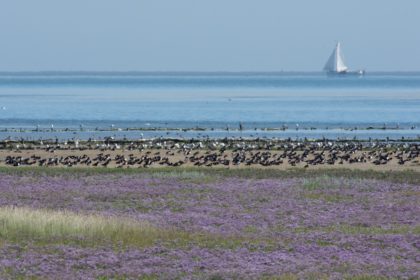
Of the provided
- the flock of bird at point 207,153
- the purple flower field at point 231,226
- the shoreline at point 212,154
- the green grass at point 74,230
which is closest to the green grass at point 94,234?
the green grass at point 74,230

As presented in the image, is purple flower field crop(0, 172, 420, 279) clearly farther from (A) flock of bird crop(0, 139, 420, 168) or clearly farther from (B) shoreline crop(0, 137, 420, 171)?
(A) flock of bird crop(0, 139, 420, 168)

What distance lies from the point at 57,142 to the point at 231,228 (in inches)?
1539

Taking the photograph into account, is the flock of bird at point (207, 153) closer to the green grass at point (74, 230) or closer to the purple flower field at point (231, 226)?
the purple flower field at point (231, 226)

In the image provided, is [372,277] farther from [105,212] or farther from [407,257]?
[105,212]

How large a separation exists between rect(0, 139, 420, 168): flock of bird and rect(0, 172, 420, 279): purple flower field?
8447mm

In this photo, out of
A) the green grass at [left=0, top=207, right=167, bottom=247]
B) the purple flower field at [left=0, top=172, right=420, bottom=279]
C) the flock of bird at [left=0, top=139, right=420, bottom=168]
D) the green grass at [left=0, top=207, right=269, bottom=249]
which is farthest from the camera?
the flock of bird at [left=0, top=139, right=420, bottom=168]

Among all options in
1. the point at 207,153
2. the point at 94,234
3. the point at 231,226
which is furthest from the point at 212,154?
the point at 94,234

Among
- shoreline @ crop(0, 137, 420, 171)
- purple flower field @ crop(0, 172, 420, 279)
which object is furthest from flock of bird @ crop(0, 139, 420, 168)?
purple flower field @ crop(0, 172, 420, 279)

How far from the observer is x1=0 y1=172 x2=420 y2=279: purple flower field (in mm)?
18656

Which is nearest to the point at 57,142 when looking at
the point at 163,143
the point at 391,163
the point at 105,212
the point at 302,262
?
the point at 163,143

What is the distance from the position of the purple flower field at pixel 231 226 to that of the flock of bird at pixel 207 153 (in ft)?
27.7

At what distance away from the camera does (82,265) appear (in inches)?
746

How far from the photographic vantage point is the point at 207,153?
172 feet

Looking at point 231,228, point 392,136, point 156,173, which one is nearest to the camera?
point 231,228
